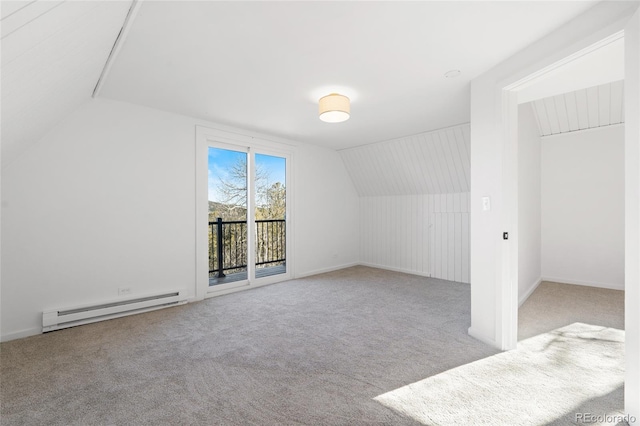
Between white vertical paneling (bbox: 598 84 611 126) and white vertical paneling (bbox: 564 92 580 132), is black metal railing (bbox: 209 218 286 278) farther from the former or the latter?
white vertical paneling (bbox: 598 84 611 126)

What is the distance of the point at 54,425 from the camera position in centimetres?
149

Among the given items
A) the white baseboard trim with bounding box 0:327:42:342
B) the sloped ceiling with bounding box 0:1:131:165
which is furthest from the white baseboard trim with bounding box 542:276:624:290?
the white baseboard trim with bounding box 0:327:42:342

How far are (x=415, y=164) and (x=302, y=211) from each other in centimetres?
209

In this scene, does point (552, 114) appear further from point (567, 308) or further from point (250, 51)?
point (250, 51)

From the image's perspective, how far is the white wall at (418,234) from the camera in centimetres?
459

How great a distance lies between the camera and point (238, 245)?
4.75 m

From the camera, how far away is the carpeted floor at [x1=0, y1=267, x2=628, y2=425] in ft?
5.18

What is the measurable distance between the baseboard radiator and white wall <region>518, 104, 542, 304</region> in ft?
13.9

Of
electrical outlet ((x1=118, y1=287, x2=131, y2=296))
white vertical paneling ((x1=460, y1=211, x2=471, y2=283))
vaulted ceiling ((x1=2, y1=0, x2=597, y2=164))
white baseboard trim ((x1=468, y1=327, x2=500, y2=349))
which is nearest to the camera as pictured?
vaulted ceiling ((x1=2, y1=0, x2=597, y2=164))

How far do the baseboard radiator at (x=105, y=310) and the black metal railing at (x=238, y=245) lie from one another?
3.83 feet

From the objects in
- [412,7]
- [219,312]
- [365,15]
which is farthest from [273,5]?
[219,312]

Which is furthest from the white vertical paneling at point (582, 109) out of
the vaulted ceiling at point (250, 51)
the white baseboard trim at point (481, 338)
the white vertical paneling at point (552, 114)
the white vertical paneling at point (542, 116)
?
the white baseboard trim at point (481, 338)

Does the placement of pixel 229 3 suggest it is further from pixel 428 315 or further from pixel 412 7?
pixel 428 315

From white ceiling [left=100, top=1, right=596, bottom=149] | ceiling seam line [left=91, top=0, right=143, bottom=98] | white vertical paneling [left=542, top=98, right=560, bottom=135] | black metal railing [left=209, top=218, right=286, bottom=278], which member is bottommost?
black metal railing [left=209, top=218, right=286, bottom=278]
